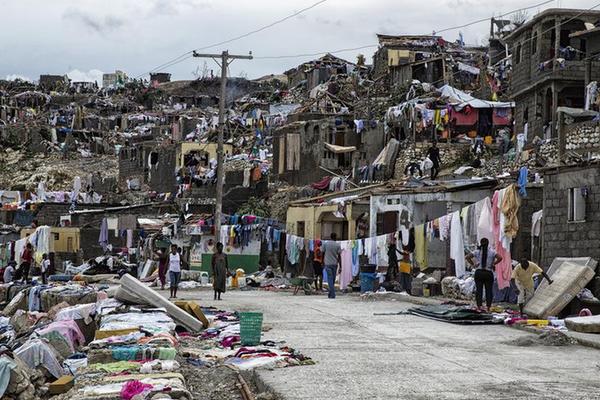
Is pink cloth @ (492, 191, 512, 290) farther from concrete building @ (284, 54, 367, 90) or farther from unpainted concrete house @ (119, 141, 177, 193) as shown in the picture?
concrete building @ (284, 54, 367, 90)

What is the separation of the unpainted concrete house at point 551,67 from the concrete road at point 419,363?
21.7 m

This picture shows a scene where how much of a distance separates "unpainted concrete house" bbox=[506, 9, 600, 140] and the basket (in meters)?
25.1

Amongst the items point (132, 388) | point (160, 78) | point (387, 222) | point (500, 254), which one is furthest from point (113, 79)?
point (132, 388)

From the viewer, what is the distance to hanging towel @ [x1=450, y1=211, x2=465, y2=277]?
23047 mm

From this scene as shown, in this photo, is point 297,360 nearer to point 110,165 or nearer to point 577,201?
point 577,201

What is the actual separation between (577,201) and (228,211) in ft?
107

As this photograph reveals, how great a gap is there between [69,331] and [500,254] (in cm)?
901

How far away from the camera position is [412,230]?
85.6 ft

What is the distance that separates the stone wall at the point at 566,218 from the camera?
706 inches

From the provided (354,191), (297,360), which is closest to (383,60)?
(354,191)

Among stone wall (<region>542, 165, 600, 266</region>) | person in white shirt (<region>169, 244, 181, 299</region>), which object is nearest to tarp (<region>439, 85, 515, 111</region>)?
person in white shirt (<region>169, 244, 181, 299</region>)

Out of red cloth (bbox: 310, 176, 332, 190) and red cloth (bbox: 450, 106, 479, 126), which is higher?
red cloth (bbox: 450, 106, 479, 126)

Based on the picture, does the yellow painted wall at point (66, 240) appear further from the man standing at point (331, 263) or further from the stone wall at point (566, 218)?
the stone wall at point (566, 218)

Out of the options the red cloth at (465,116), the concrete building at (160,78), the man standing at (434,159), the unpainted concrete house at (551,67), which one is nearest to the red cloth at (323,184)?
the red cloth at (465,116)
